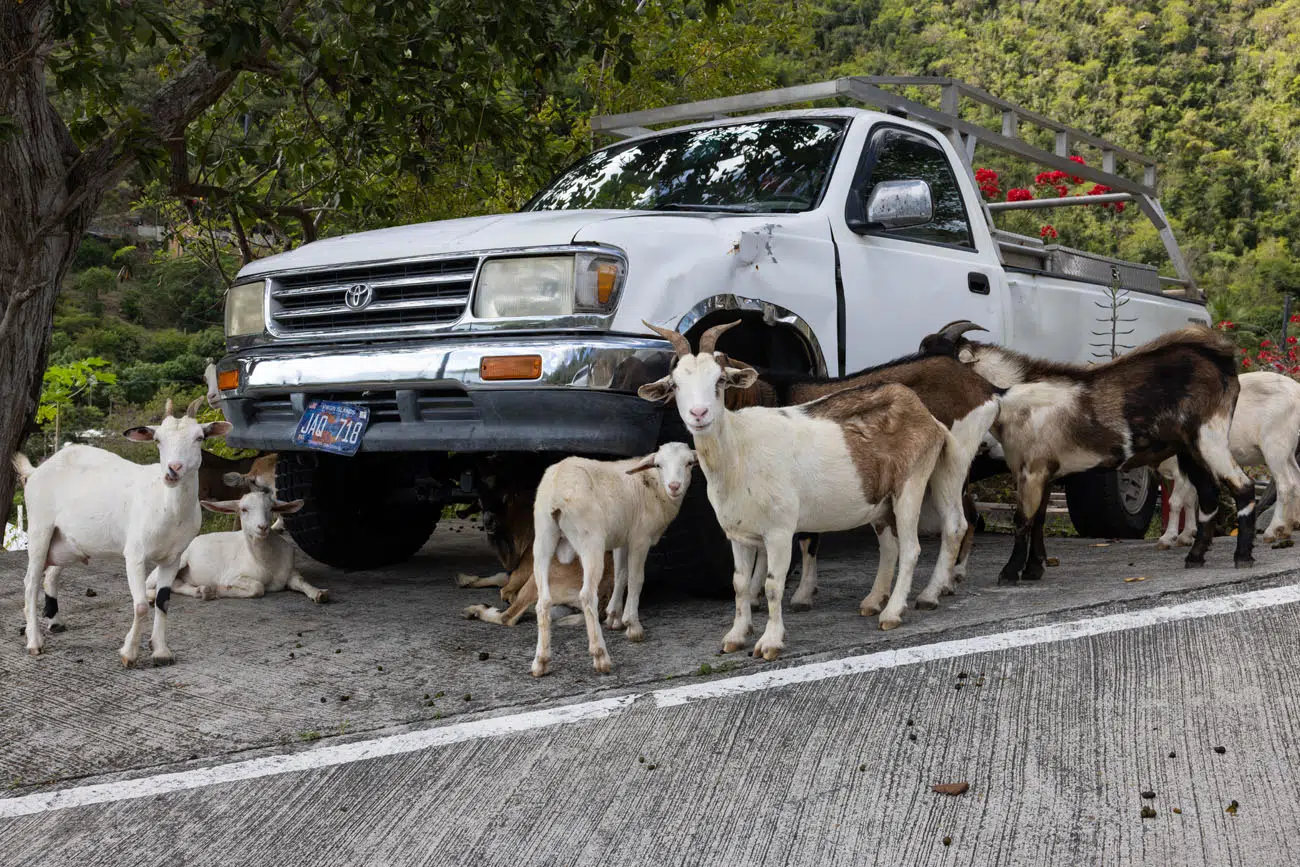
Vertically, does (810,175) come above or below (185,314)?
above

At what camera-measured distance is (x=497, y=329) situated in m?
5.20

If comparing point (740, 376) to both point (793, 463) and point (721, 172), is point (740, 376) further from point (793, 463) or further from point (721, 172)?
point (721, 172)

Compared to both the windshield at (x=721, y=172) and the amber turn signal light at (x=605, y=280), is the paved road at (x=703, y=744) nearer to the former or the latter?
the amber turn signal light at (x=605, y=280)

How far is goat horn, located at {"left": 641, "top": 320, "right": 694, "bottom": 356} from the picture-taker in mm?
4684

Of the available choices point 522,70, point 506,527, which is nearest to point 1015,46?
point 522,70

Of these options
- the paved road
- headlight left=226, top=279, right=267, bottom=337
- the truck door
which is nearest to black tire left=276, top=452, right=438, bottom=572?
headlight left=226, top=279, right=267, bottom=337

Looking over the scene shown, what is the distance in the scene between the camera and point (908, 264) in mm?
6430

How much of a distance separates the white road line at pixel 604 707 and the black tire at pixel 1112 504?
330cm

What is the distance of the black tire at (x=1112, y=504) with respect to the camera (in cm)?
841

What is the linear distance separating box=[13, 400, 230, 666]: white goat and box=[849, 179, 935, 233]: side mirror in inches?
122

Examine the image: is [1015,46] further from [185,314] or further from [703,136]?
[703,136]

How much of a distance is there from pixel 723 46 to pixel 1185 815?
420 inches

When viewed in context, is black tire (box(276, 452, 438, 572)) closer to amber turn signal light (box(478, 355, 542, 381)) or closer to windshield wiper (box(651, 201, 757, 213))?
amber turn signal light (box(478, 355, 542, 381))

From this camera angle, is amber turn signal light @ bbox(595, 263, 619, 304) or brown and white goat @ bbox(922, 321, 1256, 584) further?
brown and white goat @ bbox(922, 321, 1256, 584)
